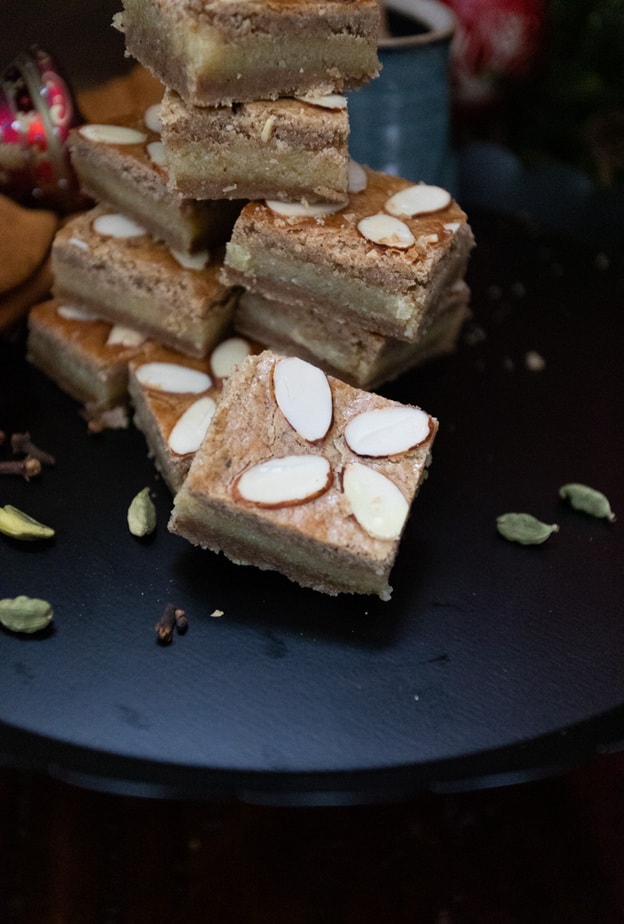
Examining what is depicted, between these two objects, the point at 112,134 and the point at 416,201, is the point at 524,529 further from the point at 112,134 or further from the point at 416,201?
the point at 112,134

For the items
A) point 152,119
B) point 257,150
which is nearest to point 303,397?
point 257,150

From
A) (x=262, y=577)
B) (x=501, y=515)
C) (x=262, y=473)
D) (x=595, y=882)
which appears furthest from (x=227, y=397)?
(x=595, y=882)

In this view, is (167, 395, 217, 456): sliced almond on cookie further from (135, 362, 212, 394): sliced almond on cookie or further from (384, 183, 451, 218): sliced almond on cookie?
(384, 183, 451, 218): sliced almond on cookie

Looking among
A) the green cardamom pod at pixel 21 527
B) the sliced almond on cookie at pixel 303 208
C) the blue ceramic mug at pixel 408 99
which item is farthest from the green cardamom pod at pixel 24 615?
the blue ceramic mug at pixel 408 99

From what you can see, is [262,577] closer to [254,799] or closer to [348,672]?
[348,672]

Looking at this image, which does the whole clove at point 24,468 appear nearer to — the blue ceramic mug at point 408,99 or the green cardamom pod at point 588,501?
the green cardamom pod at point 588,501

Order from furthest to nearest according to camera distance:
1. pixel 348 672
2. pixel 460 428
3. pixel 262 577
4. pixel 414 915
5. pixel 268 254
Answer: pixel 460 428 → pixel 268 254 → pixel 262 577 → pixel 348 672 → pixel 414 915
